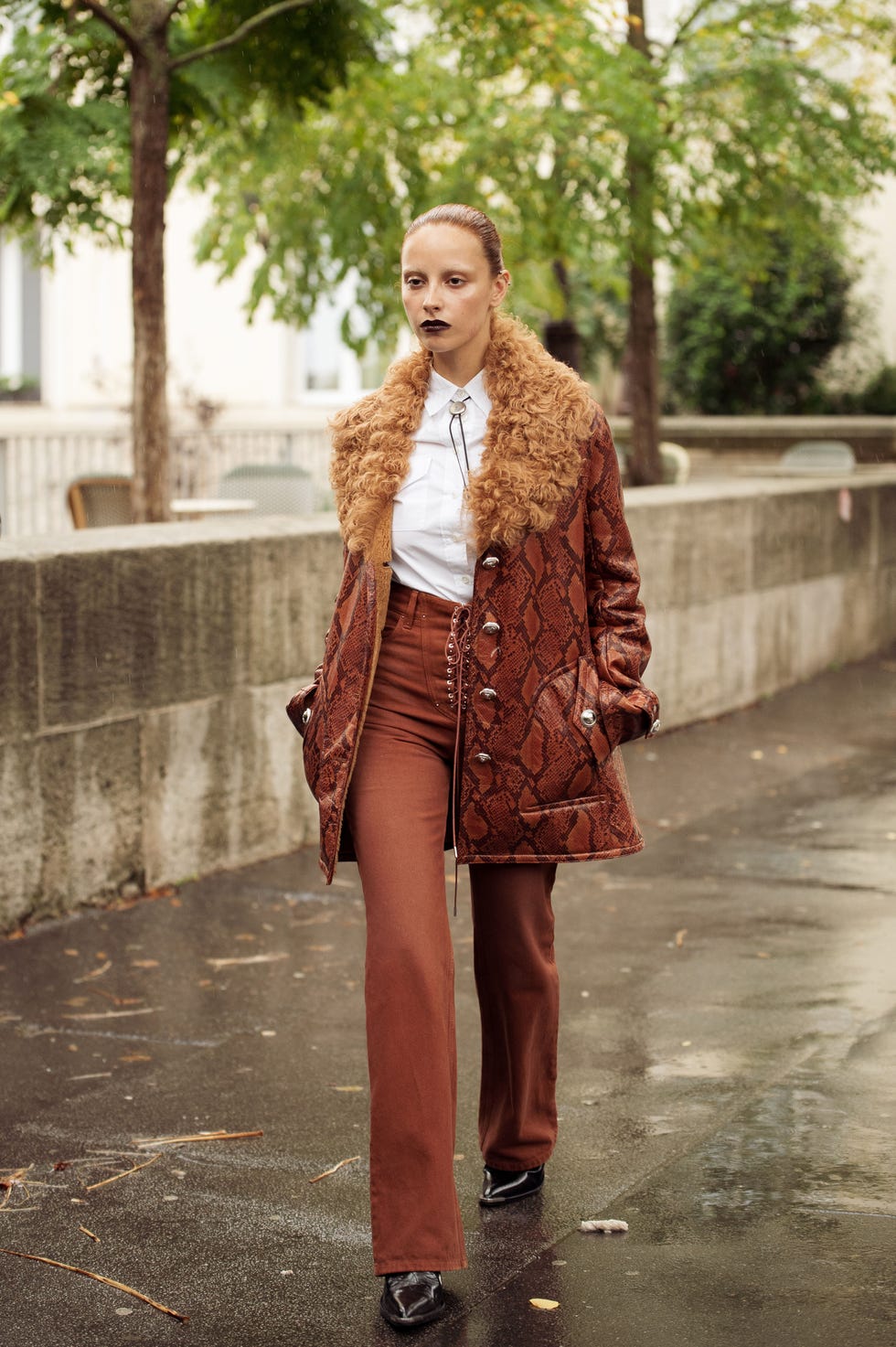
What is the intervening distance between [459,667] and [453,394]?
55 centimetres

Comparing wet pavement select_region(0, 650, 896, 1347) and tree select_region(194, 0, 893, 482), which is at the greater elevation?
tree select_region(194, 0, 893, 482)

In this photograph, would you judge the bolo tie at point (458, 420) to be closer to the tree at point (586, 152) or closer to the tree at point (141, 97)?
the tree at point (141, 97)

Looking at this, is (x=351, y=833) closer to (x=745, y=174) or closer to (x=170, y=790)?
(x=170, y=790)

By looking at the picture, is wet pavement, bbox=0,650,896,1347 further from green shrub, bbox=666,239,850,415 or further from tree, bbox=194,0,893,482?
green shrub, bbox=666,239,850,415

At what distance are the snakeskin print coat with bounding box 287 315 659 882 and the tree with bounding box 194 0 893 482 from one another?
727cm

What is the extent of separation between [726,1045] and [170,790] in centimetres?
239

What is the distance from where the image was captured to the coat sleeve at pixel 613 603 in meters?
3.85

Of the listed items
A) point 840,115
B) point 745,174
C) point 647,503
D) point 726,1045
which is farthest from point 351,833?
point 840,115

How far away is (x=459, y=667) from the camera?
3738mm

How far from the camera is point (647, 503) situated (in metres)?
9.95

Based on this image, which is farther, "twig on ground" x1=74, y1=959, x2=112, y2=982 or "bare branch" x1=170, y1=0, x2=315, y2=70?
"bare branch" x1=170, y1=0, x2=315, y2=70

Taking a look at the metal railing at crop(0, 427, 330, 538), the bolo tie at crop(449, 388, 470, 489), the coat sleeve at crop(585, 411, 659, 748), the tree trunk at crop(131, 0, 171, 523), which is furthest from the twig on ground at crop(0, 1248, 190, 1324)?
the metal railing at crop(0, 427, 330, 538)

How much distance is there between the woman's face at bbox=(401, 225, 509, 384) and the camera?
12.2ft

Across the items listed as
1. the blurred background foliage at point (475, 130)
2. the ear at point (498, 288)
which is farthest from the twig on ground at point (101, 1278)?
the blurred background foliage at point (475, 130)
